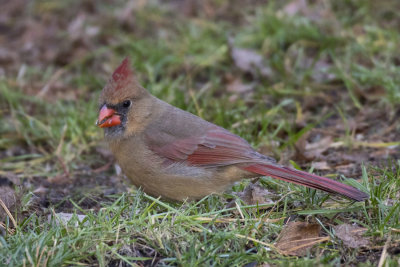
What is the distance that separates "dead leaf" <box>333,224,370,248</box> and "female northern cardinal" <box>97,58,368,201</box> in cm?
50

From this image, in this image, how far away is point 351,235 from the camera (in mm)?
3041

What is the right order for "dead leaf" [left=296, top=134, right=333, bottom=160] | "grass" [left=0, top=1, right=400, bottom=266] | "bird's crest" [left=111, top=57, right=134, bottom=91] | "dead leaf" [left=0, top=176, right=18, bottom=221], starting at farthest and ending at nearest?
1. "dead leaf" [left=296, top=134, right=333, bottom=160]
2. "bird's crest" [left=111, top=57, right=134, bottom=91]
3. "dead leaf" [left=0, top=176, right=18, bottom=221]
4. "grass" [left=0, top=1, right=400, bottom=266]

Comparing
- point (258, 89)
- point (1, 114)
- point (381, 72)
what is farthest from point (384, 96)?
point (1, 114)

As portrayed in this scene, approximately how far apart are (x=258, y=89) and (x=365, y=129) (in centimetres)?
115

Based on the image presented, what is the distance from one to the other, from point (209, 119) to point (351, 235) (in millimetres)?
2104

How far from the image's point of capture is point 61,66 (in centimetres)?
677

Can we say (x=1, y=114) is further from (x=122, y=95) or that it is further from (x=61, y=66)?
(x=122, y=95)

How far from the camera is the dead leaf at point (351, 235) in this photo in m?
2.99

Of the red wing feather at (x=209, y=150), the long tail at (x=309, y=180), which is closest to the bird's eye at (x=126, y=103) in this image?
the red wing feather at (x=209, y=150)

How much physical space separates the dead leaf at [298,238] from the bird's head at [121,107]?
124 cm

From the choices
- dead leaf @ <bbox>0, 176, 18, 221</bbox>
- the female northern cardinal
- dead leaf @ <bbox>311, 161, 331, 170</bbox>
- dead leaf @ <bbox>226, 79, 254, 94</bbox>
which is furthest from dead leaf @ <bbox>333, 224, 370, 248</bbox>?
dead leaf @ <bbox>226, 79, 254, 94</bbox>

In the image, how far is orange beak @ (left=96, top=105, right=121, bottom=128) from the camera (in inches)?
148

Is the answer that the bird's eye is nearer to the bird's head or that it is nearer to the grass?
the bird's head

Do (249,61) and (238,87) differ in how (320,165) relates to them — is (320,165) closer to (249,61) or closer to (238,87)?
(238,87)
